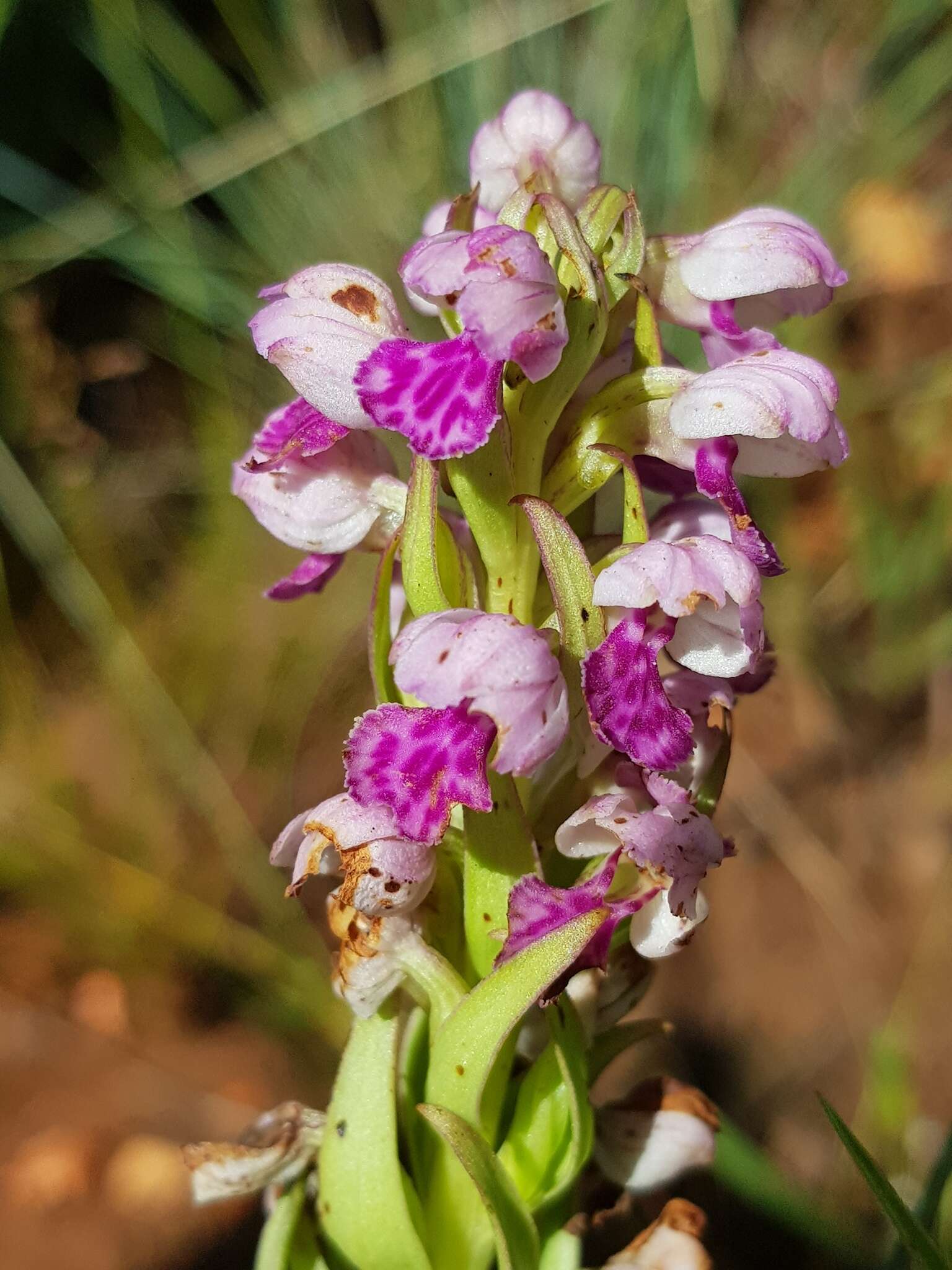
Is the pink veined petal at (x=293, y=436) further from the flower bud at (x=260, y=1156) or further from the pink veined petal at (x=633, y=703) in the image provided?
the flower bud at (x=260, y=1156)

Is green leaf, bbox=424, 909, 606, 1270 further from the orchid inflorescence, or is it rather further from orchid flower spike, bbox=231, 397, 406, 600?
orchid flower spike, bbox=231, 397, 406, 600

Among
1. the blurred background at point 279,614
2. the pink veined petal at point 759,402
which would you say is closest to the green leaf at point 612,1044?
the pink veined petal at point 759,402

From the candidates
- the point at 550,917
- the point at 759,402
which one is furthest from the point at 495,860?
the point at 759,402

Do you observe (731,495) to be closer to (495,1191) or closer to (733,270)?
(733,270)

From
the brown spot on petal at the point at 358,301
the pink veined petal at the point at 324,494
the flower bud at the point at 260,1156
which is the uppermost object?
the brown spot on petal at the point at 358,301

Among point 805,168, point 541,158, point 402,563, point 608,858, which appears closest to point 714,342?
point 541,158

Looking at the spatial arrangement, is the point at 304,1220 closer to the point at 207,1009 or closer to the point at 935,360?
the point at 207,1009
